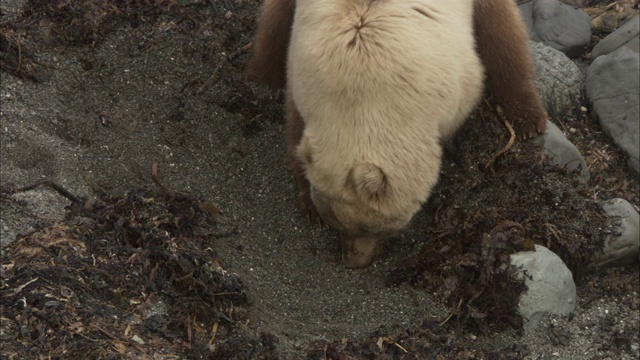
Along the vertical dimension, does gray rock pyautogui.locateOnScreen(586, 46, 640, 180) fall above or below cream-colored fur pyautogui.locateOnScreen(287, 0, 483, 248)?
below

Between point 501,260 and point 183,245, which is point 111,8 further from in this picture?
point 501,260

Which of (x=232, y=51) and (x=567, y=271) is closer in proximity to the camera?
(x=567, y=271)

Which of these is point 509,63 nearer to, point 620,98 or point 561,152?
point 561,152

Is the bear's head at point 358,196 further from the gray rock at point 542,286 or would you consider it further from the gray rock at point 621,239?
the gray rock at point 621,239

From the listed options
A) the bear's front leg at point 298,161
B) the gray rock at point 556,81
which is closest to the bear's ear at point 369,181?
the bear's front leg at point 298,161

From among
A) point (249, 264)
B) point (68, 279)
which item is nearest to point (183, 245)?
point (249, 264)

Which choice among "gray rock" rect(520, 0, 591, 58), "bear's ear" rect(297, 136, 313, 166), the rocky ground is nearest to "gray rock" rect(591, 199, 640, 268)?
the rocky ground

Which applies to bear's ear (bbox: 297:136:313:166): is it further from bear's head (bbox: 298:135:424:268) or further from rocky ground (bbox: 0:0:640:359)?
rocky ground (bbox: 0:0:640:359)

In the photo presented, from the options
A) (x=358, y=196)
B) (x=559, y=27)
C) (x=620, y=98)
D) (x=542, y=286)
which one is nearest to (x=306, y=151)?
(x=358, y=196)
